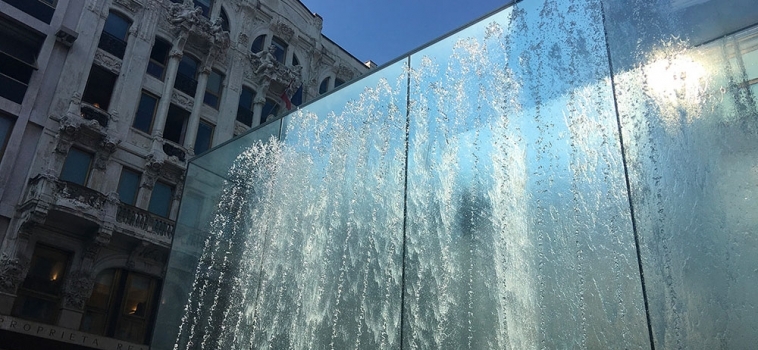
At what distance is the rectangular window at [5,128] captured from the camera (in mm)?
15039

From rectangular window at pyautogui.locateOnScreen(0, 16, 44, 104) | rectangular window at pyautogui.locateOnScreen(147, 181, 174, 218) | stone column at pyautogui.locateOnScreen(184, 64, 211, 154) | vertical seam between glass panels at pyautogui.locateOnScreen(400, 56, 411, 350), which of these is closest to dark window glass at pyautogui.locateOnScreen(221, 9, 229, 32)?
stone column at pyautogui.locateOnScreen(184, 64, 211, 154)


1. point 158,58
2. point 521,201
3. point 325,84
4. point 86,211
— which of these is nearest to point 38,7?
point 158,58

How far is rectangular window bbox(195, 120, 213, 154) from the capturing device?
2008 cm

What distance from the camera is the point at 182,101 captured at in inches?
777

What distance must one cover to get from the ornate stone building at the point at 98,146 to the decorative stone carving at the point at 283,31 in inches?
114

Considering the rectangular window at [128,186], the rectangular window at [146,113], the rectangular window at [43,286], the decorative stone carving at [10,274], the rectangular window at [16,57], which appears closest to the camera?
the decorative stone carving at [10,274]

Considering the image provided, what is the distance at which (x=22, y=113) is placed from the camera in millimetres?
15406

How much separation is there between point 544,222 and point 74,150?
14.9 meters

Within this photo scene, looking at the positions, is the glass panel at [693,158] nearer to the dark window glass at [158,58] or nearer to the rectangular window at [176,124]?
the rectangular window at [176,124]

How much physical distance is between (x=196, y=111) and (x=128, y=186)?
3816 millimetres

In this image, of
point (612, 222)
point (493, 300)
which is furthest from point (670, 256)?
point (493, 300)

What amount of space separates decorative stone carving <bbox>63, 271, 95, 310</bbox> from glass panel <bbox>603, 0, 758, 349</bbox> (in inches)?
576

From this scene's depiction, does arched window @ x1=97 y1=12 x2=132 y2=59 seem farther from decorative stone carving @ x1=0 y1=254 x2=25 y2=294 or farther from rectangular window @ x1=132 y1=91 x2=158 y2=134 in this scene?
decorative stone carving @ x1=0 y1=254 x2=25 y2=294

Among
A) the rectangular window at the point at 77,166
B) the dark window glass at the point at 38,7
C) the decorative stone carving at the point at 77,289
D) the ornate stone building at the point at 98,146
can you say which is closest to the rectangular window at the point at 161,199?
the ornate stone building at the point at 98,146
